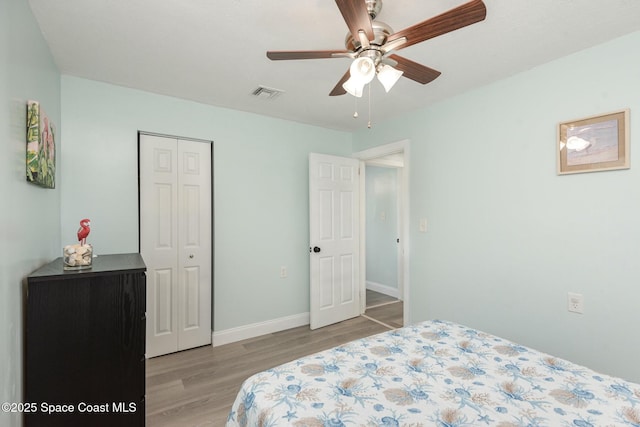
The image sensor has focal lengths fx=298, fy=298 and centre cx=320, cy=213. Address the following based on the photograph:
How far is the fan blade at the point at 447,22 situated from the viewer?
44.1 inches

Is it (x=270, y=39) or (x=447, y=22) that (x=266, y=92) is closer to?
(x=270, y=39)

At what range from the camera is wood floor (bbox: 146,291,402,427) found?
6.48 ft

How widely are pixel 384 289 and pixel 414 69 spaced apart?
3900 mm

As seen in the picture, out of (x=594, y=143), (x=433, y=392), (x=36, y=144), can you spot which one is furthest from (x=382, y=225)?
(x=36, y=144)

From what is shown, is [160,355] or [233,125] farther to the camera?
[233,125]

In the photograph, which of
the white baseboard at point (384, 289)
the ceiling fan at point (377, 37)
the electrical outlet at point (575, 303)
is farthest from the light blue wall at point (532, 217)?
the white baseboard at point (384, 289)

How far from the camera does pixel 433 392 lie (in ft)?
3.71

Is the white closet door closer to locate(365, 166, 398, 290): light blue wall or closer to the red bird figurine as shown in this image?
the red bird figurine

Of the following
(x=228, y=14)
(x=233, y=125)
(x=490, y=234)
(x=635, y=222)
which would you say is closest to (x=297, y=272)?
(x=233, y=125)

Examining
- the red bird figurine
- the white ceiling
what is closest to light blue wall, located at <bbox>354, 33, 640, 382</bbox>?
the white ceiling

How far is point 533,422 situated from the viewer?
3.16ft

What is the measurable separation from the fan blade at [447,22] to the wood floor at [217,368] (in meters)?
2.38

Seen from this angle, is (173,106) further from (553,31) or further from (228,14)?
(553,31)

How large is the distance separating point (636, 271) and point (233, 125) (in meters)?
3.33
